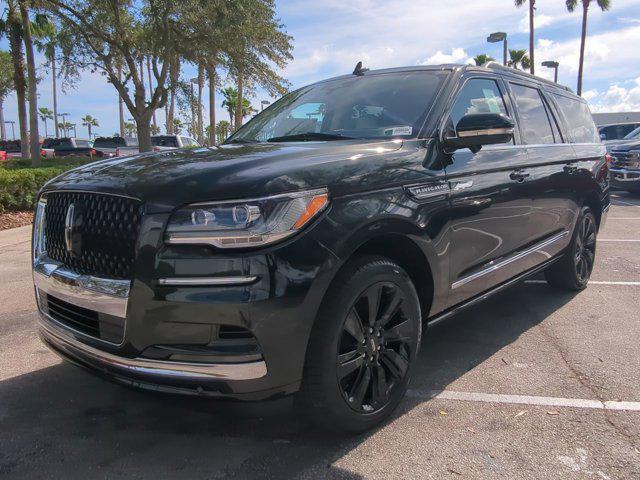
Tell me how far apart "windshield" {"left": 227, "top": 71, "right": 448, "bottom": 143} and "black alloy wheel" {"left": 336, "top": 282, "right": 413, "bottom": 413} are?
1.05 meters

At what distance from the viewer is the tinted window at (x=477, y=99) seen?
360 cm

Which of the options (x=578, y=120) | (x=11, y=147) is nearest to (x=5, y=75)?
(x=11, y=147)

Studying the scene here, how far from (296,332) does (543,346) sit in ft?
8.34

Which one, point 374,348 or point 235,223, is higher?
point 235,223

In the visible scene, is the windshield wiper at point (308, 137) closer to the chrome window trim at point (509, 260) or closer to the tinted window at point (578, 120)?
the chrome window trim at point (509, 260)

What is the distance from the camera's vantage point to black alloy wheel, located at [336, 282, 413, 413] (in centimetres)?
269

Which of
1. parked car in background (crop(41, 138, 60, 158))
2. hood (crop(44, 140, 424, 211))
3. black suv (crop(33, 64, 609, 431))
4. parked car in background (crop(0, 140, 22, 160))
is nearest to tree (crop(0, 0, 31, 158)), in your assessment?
parked car in background (crop(41, 138, 60, 158))

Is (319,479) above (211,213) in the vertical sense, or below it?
below

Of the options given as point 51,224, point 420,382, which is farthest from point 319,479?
point 51,224

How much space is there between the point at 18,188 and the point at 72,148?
51.5 ft

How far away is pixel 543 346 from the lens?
413cm

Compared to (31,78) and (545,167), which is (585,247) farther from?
(31,78)

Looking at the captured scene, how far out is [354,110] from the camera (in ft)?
12.4

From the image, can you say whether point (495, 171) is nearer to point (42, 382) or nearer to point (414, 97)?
point (414, 97)
